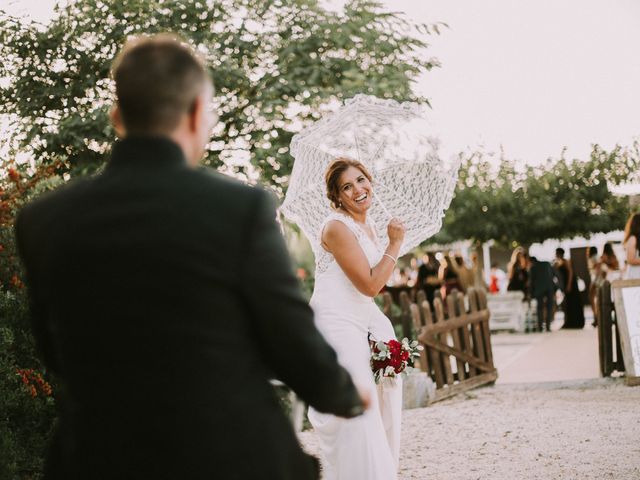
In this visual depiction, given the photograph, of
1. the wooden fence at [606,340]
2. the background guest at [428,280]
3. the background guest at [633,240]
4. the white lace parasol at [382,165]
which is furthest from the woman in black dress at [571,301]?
the white lace parasol at [382,165]

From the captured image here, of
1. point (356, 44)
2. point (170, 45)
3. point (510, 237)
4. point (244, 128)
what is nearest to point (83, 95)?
point (244, 128)

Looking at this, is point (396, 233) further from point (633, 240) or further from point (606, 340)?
point (606, 340)

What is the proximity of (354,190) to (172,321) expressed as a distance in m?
2.93

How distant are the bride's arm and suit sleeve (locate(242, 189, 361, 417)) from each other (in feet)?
7.45

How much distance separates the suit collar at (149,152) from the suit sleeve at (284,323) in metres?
0.21

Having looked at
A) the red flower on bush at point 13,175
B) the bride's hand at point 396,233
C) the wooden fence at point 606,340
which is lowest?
the wooden fence at point 606,340

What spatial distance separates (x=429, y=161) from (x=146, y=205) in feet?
13.8

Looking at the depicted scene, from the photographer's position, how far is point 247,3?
9.58 m

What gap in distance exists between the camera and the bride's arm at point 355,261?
13.7ft

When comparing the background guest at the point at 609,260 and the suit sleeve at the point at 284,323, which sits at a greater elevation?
the background guest at the point at 609,260

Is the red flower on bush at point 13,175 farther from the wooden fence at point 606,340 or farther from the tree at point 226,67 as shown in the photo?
the wooden fence at point 606,340

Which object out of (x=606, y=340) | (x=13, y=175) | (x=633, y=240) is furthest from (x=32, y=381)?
(x=606, y=340)

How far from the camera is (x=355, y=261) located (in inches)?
165

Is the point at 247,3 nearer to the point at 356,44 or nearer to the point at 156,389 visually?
the point at 356,44
